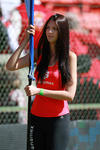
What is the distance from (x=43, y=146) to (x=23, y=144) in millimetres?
1242

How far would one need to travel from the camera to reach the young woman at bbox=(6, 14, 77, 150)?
3170 millimetres

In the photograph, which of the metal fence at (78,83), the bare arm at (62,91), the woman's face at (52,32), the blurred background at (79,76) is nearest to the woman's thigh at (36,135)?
the bare arm at (62,91)

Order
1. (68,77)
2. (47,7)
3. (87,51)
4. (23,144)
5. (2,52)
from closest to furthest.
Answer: (68,77)
(23,144)
(2,52)
(87,51)
(47,7)

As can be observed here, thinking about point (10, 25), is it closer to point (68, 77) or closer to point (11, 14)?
point (11, 14)

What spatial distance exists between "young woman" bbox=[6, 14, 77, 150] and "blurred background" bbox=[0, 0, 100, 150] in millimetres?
1236

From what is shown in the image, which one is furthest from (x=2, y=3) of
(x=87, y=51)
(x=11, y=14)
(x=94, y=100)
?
(x=94, y=100)

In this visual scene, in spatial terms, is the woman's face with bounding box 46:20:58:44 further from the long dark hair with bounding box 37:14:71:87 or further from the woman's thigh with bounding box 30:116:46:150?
the woman's thigh with bounding box 30:116:46:150

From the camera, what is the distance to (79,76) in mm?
5547

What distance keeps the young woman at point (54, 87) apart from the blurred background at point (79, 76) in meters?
1.24

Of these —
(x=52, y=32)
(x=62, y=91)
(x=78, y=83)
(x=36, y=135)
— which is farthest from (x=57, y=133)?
(x=78, y=83)

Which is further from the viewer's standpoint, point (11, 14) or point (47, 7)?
point (47, 7)

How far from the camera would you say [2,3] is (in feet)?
17.3

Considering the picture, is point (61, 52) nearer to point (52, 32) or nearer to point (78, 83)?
→ point (52, 32)

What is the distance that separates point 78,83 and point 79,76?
0.11 m
